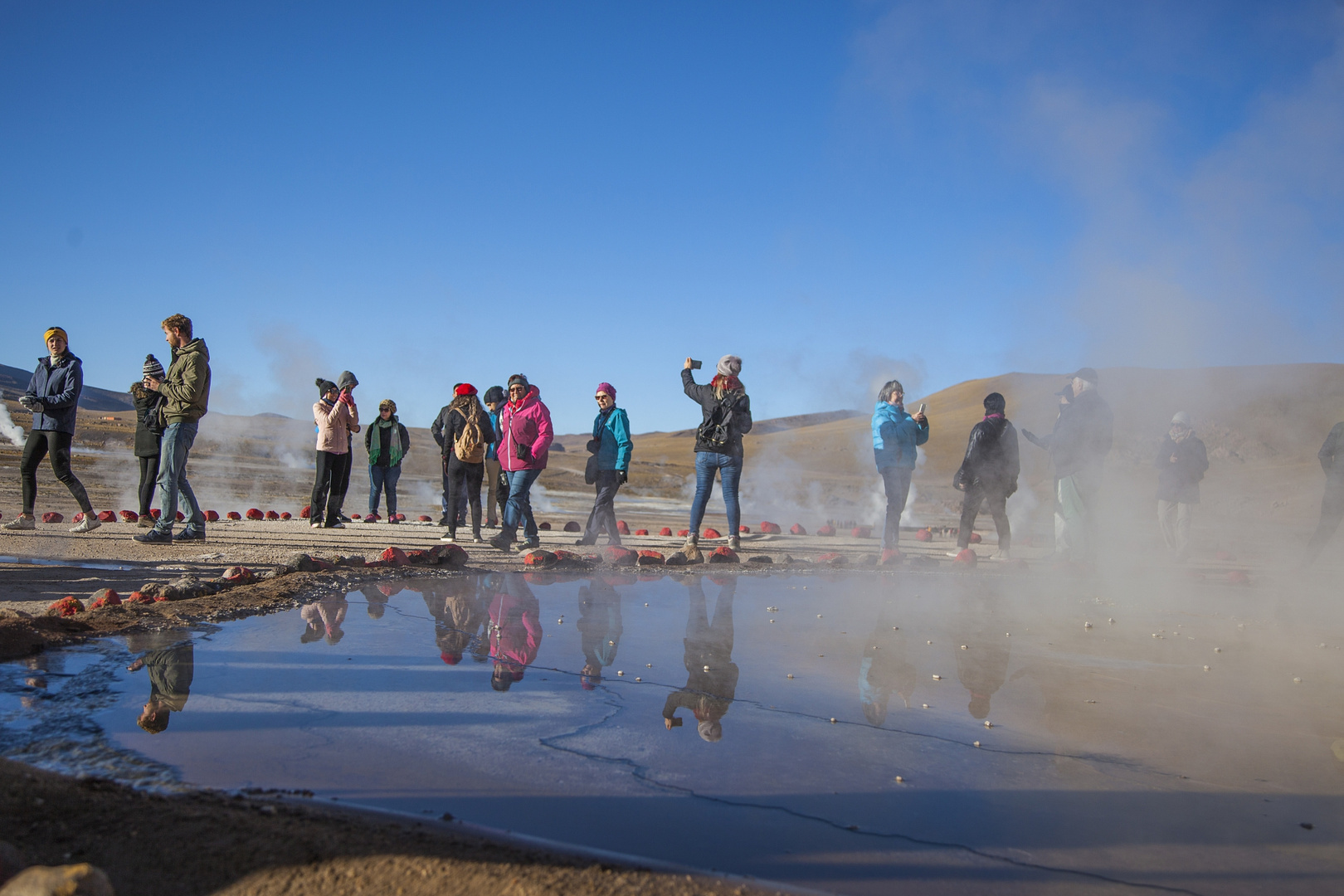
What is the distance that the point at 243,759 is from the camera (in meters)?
2.96

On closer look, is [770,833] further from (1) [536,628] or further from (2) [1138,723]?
(1) [536,628]

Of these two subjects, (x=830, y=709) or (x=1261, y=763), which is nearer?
(x=1261, y=763)

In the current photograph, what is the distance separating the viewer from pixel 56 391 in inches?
343

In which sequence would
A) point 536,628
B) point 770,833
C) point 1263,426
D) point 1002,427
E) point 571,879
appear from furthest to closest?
point 1263,426, point 1002,427, point 536,628, point 770,833, point 571,879

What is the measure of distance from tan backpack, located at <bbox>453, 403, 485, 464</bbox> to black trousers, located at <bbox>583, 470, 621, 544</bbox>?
5.03 ft

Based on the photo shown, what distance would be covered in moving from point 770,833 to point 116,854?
1807 mm

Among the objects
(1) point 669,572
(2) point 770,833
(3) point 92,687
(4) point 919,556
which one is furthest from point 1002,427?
(3) point 92,687

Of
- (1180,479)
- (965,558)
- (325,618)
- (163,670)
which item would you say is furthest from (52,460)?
(1180,479)

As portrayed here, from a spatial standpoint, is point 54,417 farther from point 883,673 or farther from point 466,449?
point 883,673

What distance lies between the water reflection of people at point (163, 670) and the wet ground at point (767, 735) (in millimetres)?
20

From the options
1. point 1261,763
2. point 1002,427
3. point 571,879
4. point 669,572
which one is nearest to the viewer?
point 571,879

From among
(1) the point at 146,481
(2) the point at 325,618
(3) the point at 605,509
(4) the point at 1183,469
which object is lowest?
(2) the point at 325,618

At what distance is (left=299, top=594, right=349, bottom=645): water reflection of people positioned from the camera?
4.96m

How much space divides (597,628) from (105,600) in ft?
9.79
